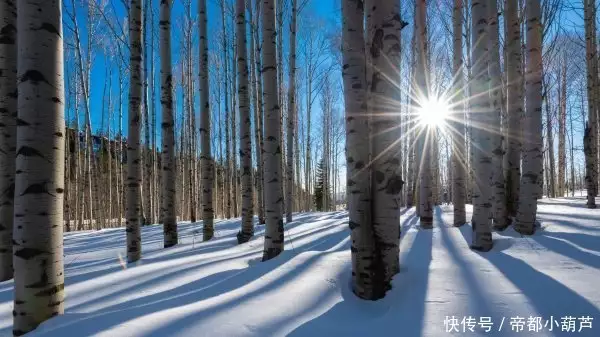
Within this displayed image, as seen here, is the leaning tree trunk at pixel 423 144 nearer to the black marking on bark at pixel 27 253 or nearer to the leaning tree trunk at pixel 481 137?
Result: the leaning tree trunk at pixel 481 137

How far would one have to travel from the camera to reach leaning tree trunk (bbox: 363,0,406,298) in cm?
262

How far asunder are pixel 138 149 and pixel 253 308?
3.61 m

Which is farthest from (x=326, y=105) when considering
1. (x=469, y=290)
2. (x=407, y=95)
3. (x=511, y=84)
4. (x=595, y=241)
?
(x=469, y=290)

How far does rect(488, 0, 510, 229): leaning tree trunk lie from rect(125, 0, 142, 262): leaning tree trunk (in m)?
4.82

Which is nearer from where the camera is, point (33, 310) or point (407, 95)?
point (33, 310)

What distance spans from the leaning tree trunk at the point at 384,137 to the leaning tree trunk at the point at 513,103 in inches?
152

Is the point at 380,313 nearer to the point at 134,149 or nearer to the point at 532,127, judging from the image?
the point at 134,149

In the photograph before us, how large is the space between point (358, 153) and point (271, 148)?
189 cm

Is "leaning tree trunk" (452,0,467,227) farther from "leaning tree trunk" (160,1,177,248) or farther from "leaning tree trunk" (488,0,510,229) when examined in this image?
"leaning tree trunk" (160,1,177,248)

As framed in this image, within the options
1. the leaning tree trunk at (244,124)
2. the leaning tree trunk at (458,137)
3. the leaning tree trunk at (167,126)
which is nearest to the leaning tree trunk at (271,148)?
the leaning tree trunk at (244,124)

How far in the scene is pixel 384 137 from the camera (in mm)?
2689

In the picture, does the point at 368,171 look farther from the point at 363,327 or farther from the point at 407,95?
the point at 407,95

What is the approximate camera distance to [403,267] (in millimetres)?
3076

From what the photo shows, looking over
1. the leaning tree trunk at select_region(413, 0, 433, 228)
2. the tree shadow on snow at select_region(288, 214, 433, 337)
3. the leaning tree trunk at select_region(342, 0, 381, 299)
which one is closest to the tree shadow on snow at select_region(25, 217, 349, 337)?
the tree shadow on snow at select_region(288, 214, 433, 337)
